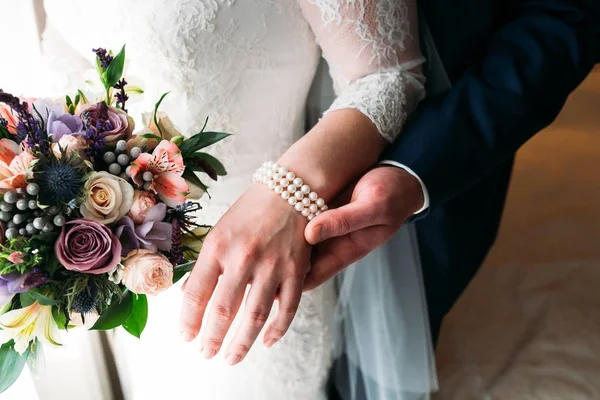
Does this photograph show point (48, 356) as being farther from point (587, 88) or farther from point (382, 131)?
point (587, 88)

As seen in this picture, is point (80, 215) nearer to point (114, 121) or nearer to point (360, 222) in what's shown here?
point (114, 121)

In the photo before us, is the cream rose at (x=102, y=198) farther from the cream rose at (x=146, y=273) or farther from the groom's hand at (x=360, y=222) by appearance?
the groom's hand at (x=360, y=222)

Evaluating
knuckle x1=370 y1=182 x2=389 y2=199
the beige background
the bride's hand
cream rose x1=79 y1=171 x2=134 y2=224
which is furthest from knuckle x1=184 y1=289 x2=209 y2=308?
the beige background

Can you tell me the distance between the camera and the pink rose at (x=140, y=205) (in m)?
0.55

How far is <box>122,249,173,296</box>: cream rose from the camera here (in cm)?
54

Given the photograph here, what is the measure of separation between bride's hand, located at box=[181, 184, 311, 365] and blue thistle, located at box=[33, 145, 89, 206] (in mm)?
148

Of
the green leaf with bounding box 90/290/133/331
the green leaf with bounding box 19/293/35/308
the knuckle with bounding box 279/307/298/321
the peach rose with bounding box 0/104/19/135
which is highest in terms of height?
the peach rose with bounding box 0/104/19/135

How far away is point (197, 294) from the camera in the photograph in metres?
0.59

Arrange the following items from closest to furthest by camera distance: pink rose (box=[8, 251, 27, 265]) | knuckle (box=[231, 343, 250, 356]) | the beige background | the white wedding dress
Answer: pink rose (box=[8, 251, 27, 265])
knuckle (box=[231, 343, 250, 356])
the white wedding dress
the beige background

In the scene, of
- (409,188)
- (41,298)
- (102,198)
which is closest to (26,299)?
(41,298)

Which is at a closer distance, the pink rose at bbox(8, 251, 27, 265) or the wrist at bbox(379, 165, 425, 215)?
the pink rose at bbox(8, 251, 27, 265)

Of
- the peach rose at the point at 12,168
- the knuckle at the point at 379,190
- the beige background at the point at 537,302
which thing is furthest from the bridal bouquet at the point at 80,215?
the beige background at the point at 537,302

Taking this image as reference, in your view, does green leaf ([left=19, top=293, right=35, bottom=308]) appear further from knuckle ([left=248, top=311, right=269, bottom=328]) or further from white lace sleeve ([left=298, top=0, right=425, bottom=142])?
white lace sleeve ([left=298, top=0, right=425, bottom=142])

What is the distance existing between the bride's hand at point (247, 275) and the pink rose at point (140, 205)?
0.25ft
